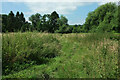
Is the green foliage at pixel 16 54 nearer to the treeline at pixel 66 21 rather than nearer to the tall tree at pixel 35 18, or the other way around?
the treeline at pixel 66 21

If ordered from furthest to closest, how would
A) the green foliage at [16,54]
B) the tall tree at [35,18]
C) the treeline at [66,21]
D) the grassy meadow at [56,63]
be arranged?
the tall tree at [35,18] → the treeline at [66,21] → the green foliage at [16,54] → the grassy meadow at [56,63]

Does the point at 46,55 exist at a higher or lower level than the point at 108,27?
lower

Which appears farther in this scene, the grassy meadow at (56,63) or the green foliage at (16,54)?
the green foliage at (16,54)

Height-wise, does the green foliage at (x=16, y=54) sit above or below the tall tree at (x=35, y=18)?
below

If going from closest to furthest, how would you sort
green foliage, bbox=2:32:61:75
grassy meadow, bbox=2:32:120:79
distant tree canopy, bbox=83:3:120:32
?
grassy meadow, bbox=2:32:120:79 < green foliage, bbox=2:32:61:75 < distant tree canopy, bbox=83:3:120:32

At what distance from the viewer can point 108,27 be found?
23.7m

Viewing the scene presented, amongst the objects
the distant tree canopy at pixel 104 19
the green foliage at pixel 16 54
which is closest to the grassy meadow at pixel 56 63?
the green foliage at pixel 16 54

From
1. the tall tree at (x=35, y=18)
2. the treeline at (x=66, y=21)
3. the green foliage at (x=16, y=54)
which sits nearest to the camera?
the green foliage at (x=16, y=54)

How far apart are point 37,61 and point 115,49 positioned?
317 cm

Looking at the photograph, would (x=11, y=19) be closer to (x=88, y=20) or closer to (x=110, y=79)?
(x=88, y=20)

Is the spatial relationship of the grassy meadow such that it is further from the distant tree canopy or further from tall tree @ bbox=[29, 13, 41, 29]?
tall tree @ bbox=[29, 13, 41, 29]

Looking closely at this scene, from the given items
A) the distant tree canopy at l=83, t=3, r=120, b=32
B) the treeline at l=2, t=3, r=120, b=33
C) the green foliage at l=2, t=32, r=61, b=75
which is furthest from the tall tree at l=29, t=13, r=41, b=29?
the green foliage at l=2, t=32, r=61, b=75

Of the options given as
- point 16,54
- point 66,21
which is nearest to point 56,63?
point 16,54

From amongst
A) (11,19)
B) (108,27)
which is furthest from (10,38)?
(11,19)
